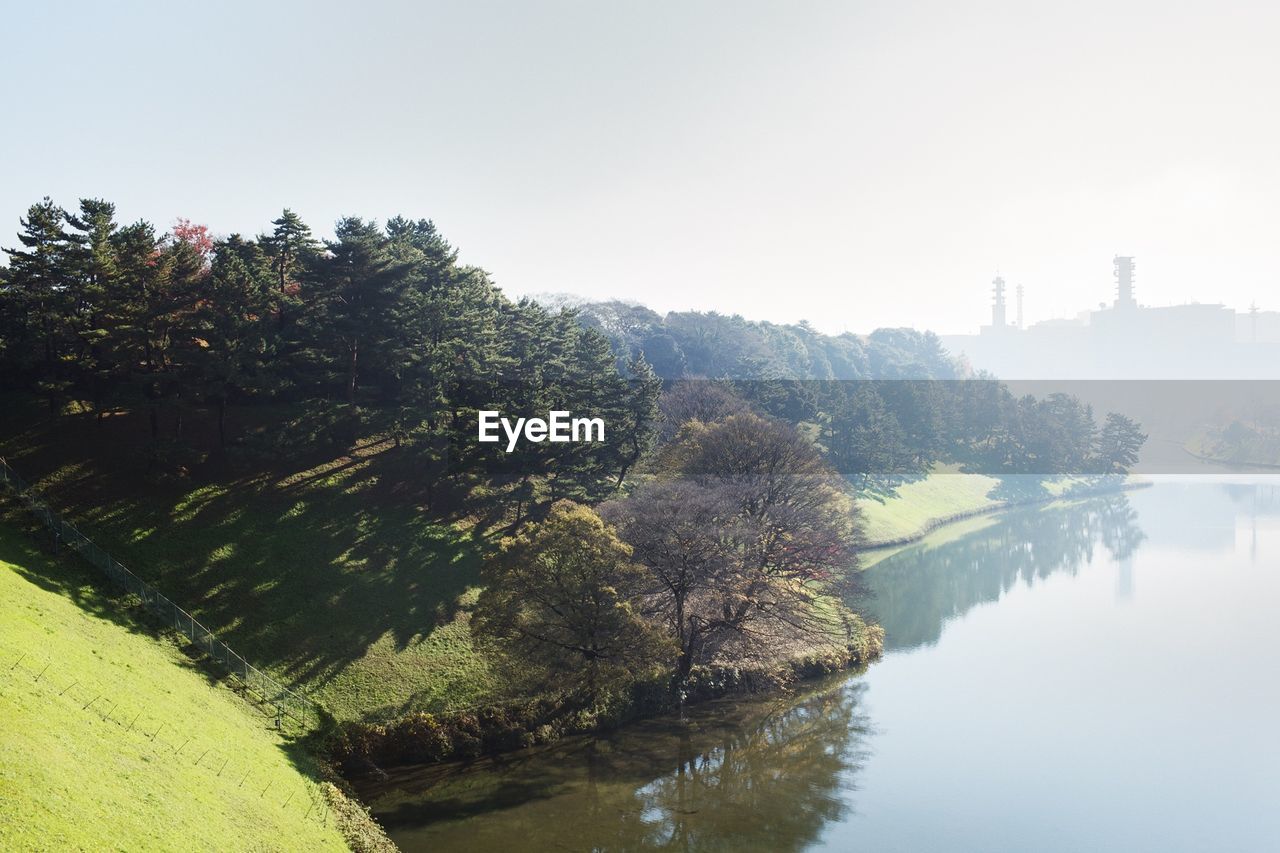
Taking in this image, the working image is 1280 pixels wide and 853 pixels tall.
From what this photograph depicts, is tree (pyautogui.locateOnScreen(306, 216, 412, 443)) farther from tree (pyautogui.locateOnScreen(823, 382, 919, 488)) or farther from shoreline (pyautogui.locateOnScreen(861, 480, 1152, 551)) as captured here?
tree (pyautogui.locateOnScreen(823, 382, 919, 488))

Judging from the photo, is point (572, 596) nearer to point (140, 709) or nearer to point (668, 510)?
point (668, 510)

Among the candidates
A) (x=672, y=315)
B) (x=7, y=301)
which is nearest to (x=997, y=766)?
(x=7, y=301)

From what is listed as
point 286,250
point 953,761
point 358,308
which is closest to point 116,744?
point 953,761

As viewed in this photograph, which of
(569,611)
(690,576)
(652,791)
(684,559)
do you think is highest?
(684,559)

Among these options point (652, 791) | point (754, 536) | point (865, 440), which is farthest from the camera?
point (865, 440)

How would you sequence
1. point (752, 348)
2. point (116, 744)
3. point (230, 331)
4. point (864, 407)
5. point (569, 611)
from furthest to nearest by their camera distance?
point (752, 348) < point (864, 407) < point (230, 331) < point (569, 611) < point (116, 744)

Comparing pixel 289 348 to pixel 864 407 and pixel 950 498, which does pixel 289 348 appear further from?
pixel 950 498

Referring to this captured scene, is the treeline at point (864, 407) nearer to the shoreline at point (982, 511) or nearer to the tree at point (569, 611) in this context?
the shoreline at point (982, 511)
